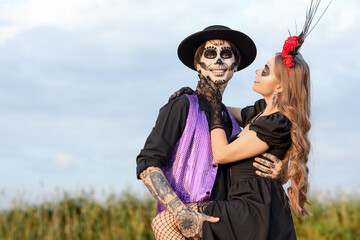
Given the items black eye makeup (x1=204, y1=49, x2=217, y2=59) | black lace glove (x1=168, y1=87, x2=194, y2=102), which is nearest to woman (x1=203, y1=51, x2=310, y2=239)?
black lace glove (x1=168, y1=87, x2=194, y2=102)

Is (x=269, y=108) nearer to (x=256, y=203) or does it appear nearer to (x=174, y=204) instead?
(x=256, y=203)

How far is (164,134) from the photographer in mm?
4621

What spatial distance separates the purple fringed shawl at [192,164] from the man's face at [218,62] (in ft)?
1.93

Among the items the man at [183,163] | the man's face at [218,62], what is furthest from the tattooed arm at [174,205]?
the man's face at [218,62]

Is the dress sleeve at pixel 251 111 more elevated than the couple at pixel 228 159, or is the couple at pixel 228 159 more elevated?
the dress sleeve at pixel 251 111

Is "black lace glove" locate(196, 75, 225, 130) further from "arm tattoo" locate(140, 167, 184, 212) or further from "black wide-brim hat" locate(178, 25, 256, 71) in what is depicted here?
"arm tattoo" locate(140, 167, 184, 212)

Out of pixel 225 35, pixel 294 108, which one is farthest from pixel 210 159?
pixel 225 35

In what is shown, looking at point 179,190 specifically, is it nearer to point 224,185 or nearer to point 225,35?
point 224,185

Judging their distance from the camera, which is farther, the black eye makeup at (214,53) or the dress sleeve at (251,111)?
the dress sleeve at (251,111)

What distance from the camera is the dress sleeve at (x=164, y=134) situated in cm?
456

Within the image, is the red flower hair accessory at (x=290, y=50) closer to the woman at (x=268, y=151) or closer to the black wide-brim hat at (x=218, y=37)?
the woman at (x=268, y=151)

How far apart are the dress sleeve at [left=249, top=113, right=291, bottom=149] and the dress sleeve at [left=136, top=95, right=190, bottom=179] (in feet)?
2.24

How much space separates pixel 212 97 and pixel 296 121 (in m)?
0.85

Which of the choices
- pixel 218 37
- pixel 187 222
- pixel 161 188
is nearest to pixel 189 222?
pixel 187 222
